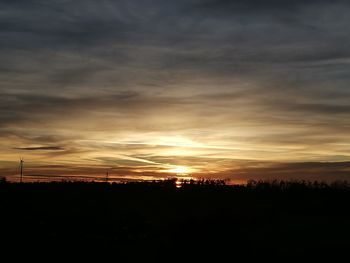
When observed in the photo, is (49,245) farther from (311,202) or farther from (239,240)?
(311,202)

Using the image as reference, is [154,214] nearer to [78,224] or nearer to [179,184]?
[78,224]

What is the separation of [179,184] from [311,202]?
29844 mm

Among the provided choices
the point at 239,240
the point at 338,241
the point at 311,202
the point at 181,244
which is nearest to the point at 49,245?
the point at 181,244

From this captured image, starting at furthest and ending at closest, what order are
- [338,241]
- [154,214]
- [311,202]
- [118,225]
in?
[311,202], [154,214], [118,225], [338,241]

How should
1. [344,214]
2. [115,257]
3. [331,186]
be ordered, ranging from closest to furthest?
[115,257] → [344,214] → [331,186]

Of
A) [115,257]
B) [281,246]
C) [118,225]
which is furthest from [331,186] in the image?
[115,257]

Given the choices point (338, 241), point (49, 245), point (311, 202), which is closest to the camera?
point (49, 245)

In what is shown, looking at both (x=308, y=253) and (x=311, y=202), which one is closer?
(x=308, y=253)

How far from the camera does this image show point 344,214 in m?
53.1

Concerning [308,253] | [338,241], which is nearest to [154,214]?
[338,241]

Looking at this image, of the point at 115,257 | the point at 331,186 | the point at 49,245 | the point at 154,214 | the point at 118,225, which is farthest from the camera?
the point at 331,186

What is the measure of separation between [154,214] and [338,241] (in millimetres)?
18325

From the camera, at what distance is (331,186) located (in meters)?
85.2

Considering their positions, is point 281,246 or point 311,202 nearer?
point 281,246
